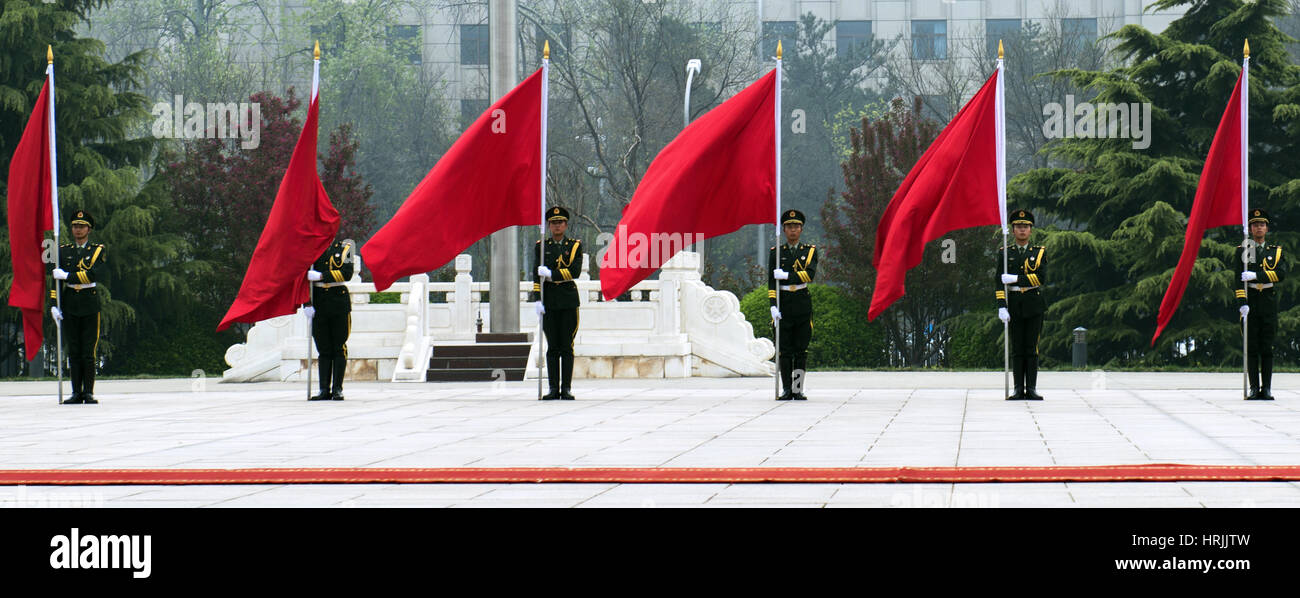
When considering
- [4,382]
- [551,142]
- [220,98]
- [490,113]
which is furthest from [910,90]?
[490,113]

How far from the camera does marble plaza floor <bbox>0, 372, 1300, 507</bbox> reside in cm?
679

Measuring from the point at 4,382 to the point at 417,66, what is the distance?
114ft

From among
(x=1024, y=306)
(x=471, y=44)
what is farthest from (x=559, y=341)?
(x=471, y=44)

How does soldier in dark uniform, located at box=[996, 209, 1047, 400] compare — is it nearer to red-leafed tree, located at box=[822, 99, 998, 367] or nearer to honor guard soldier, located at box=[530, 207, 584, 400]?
honor guard soldier, located at box=[530, 207, 584, 400]

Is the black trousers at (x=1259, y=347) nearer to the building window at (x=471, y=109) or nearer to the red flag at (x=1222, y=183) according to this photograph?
the red flag at (x=1222, y=183)

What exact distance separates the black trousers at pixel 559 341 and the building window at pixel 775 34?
35.5 metres

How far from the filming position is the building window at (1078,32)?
42.8 m

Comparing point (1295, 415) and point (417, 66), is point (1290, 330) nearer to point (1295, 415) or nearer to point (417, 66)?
point (1295, 415)

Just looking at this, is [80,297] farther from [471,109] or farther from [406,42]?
[406,42]

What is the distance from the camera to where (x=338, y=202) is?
29625 millimetres

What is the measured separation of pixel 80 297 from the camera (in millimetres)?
14312

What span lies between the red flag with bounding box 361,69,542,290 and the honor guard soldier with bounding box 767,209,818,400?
2366mm

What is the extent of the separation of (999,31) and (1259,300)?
40.2 metres

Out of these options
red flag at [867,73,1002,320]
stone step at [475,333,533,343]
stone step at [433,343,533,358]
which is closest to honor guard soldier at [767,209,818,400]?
red flag at [867,73,1002,320]
